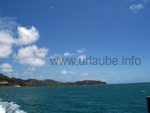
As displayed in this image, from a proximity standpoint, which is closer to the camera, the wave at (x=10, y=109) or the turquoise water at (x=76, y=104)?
the wave at (x=10, y=109)

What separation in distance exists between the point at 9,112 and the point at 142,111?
1149 inches

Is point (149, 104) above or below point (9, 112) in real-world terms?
above

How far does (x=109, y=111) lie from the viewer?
110 ft

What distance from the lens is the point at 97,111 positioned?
33.6 meters

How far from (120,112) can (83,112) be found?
26.2ft

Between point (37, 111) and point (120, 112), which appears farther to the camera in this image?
point (37, 111)

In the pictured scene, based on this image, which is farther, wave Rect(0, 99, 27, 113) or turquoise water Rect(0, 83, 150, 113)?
turquoise water Rect(0, 83, 150, 113)

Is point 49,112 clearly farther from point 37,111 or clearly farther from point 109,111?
point 109,111

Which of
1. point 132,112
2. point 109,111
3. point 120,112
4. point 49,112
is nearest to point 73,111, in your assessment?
point 49,112

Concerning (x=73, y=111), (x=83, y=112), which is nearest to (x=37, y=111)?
(x=73, y=111)

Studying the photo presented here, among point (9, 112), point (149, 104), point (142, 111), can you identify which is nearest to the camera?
point (149, 104)

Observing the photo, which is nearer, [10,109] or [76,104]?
[10,109]

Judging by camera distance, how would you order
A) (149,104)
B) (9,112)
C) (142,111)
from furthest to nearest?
(142,111), (9,112), (149,104)

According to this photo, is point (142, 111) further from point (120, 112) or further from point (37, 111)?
point (37, 111)
